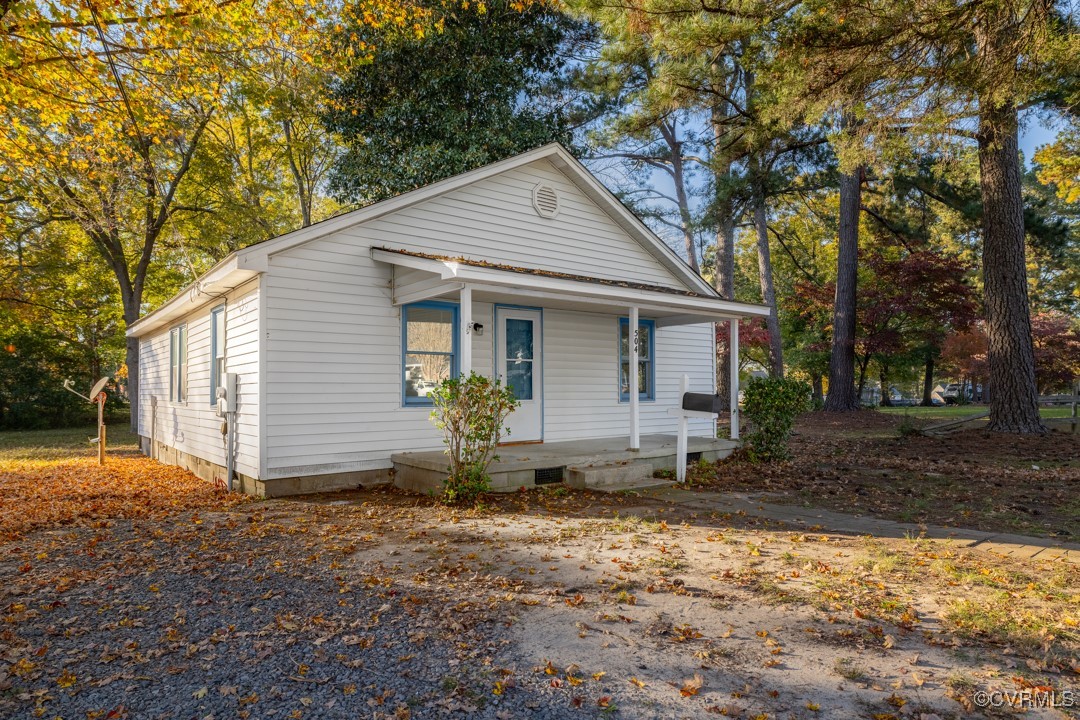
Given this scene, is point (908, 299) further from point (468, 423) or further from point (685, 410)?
point (468, 423)

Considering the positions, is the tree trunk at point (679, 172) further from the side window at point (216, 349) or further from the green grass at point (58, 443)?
the green grass at point (58, 443)

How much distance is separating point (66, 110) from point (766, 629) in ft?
33.3

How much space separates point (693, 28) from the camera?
8.45m

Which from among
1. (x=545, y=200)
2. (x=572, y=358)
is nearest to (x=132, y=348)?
(x=545, y=200)

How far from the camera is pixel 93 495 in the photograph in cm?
827

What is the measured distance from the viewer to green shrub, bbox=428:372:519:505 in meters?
6.94

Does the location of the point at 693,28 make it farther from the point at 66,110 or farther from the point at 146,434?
the point at 146,434

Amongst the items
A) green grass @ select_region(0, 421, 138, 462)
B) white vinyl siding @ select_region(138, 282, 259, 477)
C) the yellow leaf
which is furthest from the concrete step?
green grass @ select_region(0, 421, 138, 462)

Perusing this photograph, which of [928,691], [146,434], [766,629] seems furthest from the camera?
[146,434]

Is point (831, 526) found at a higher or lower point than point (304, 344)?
lower

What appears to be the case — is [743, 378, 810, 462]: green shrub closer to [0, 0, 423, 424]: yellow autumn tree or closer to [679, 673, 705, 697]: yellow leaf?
[679, 673, 705, 697]: yellow leaf

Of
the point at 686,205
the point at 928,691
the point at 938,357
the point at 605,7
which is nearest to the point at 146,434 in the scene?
the point at 605,7

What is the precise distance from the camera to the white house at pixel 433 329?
302 inches

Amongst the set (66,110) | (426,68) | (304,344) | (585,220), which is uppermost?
(426,68)
